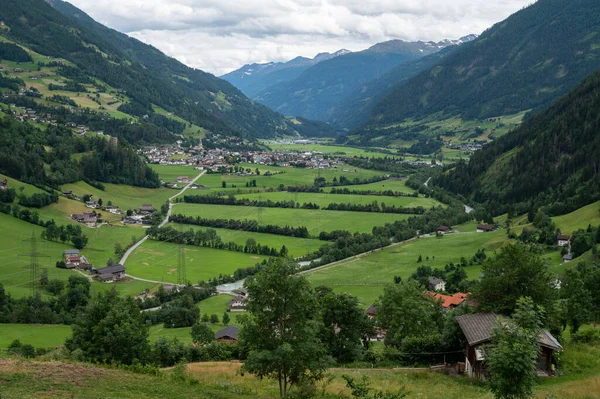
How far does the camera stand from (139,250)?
343 feet

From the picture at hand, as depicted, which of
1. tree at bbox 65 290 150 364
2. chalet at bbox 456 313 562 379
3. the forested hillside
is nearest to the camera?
chalet at bbox 456 313 562 379

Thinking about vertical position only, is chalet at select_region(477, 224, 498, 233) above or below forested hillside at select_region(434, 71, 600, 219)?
below

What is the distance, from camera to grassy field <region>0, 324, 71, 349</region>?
2215 inches

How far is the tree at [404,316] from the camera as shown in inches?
1711

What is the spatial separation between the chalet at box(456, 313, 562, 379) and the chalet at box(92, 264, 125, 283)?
2494 inches

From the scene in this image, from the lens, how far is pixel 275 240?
113750mm

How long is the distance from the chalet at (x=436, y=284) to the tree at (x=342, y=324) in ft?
130

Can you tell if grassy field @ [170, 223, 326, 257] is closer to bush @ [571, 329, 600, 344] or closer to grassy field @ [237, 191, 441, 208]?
grassy field @ [237, 191, 441, 208]

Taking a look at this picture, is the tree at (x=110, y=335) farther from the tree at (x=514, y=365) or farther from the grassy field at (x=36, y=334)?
the tree at (x=514, y=365)

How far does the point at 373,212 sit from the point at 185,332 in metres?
85.1

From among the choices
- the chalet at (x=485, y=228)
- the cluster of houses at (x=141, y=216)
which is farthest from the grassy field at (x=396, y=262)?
the cluster of houses at (x=141, y=216)

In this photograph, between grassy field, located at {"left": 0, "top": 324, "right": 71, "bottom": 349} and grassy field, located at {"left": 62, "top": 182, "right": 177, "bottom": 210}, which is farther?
grassy field, located at {"left": 62, "top": 182, "right": 177, "bottom": 210}

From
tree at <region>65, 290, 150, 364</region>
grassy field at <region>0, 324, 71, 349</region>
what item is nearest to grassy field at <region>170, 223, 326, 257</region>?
grassy field at <region>0, 324, 71, 349</region>

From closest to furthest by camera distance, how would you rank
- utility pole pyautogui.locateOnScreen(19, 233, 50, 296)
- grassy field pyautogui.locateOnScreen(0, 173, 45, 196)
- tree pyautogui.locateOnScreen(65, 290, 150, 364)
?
tree pyautogui.locateOnScreen(65, 290, 150, 364)
utility pole pyautogui.locateOnScreen(19, 233, 50, 296)
grassy field pyautogui.locateOnScreen(0, 173, 45, 196)
